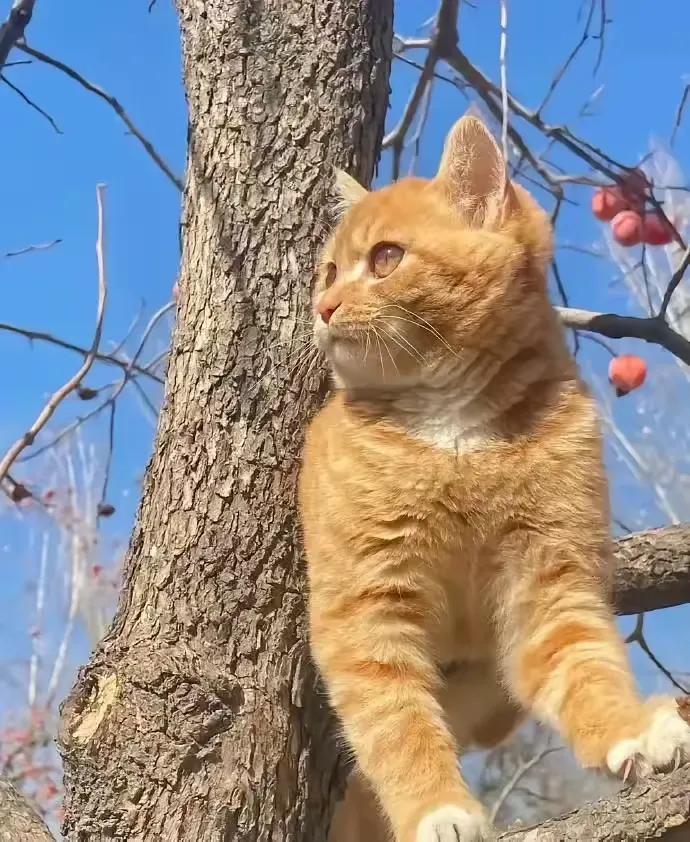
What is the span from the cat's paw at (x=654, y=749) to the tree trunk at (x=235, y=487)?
43 cm

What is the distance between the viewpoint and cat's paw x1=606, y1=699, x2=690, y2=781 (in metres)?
0.80

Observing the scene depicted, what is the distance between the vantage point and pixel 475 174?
3.83 ft

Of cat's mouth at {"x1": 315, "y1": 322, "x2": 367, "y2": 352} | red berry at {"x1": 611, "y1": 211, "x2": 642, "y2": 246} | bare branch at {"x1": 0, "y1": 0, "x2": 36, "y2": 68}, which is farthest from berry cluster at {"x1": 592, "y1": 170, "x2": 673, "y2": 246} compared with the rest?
bare branch at {"x1": 0, "y1": 0, "x2": 36, "y2": 68}

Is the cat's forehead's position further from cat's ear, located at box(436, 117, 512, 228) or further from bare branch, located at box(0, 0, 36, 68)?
bare branch, located at box(0, 0, 36, 68)

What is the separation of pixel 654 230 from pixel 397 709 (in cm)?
118

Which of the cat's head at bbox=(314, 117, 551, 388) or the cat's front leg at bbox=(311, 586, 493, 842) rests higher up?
the cat's head at bbox=(314, 117, 551, 388)

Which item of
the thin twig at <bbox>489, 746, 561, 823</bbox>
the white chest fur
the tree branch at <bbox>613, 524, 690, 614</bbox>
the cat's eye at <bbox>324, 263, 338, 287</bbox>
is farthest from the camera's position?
the thin twig at <bbox>489, 746, 561, 823</bbox>

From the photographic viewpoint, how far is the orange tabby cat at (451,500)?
3.24 feet

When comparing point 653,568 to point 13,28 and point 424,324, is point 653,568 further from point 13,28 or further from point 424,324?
point 13,28

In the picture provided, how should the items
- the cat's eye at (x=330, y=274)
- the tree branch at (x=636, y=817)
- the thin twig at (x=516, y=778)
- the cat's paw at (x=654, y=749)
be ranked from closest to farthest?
the tree branch at (x=636, y=817) < the cat's paw at (x=654, y=749) < the cat's eye at (x=330, y=274) < the thin twig at (x=516, y=778)

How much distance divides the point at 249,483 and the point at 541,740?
3.43 feet

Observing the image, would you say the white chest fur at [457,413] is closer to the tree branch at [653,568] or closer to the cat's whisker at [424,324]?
the cat's whisker at [424,324]

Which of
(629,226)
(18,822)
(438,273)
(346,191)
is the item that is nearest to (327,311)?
(438,273)

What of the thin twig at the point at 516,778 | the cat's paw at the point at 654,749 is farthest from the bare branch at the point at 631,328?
the thin twig at the point at 516,778
